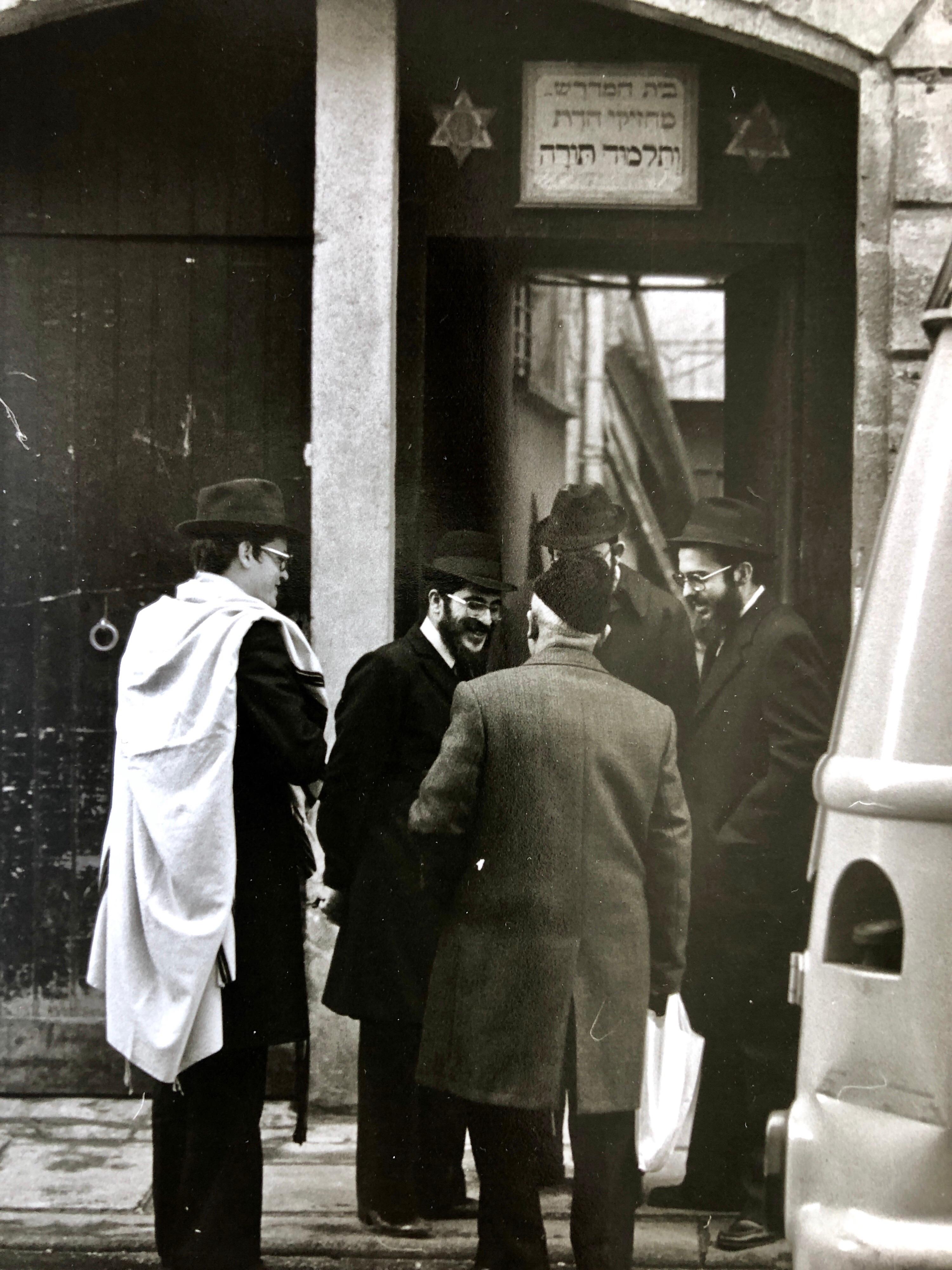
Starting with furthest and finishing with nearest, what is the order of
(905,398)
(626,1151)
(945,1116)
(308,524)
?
(308,524), (905,398), (626,1151), (945,1116)

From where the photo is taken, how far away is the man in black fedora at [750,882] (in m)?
4.66

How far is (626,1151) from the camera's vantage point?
3910 mm

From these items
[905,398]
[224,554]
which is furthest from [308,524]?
[905,398]

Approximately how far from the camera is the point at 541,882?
384 centimetres

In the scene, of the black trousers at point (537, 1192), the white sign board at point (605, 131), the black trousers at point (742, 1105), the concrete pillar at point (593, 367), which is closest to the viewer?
the black trousers at point (537, 1192)

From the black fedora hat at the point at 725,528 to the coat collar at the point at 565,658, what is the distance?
1.23m

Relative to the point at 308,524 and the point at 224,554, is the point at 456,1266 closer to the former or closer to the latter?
the point at 224,554

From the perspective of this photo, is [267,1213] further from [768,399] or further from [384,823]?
[768,399]

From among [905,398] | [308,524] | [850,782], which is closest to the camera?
[850,782]

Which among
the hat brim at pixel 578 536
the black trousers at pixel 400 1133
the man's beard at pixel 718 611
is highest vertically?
the hat brim at pixel 578 536

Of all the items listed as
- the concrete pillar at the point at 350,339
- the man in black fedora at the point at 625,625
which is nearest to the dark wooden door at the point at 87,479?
the concrete pillar at the point at 350,339

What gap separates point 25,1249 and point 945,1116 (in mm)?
2951

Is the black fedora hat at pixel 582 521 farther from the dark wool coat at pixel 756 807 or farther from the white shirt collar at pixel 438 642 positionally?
the white shirt collar at pixel 438 642

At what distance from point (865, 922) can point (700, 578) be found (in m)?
2.53
